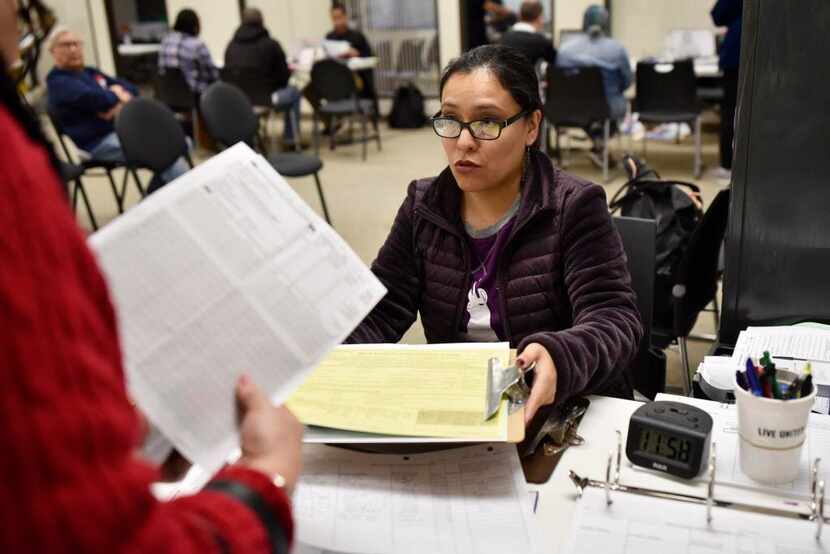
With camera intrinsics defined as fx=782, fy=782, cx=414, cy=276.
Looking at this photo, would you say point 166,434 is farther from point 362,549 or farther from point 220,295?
point 362,549

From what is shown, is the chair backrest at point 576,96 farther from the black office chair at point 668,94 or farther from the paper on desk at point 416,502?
the paper on desk at point 416,502

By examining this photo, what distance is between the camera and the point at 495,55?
4.97 ft

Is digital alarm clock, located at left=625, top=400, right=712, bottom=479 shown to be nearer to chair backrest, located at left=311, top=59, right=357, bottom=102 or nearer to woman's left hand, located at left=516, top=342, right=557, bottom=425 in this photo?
woman's left hand, located at left=516, top=342, right=557, bottom=425

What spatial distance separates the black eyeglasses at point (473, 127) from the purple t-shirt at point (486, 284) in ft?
0.53

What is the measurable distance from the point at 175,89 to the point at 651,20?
439cm

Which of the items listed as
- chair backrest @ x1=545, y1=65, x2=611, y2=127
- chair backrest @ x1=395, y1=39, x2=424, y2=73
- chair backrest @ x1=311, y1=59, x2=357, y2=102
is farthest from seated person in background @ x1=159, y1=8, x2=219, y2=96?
chair backrest @ x1=545, y1=65, x2=611, y2=127

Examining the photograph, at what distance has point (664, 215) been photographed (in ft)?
8.43

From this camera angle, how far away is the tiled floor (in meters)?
4.98

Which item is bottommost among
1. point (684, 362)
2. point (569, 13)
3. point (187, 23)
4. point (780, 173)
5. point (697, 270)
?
point (684, 362)

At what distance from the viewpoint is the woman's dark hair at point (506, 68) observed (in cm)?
151

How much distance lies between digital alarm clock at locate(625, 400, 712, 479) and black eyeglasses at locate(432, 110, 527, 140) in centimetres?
65

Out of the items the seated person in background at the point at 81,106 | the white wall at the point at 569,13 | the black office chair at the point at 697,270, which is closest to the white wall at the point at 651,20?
the white wall at the point at 569,13

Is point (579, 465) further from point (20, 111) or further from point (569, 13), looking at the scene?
point (569, 13)

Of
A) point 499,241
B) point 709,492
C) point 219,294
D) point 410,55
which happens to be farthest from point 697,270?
point 410,55
